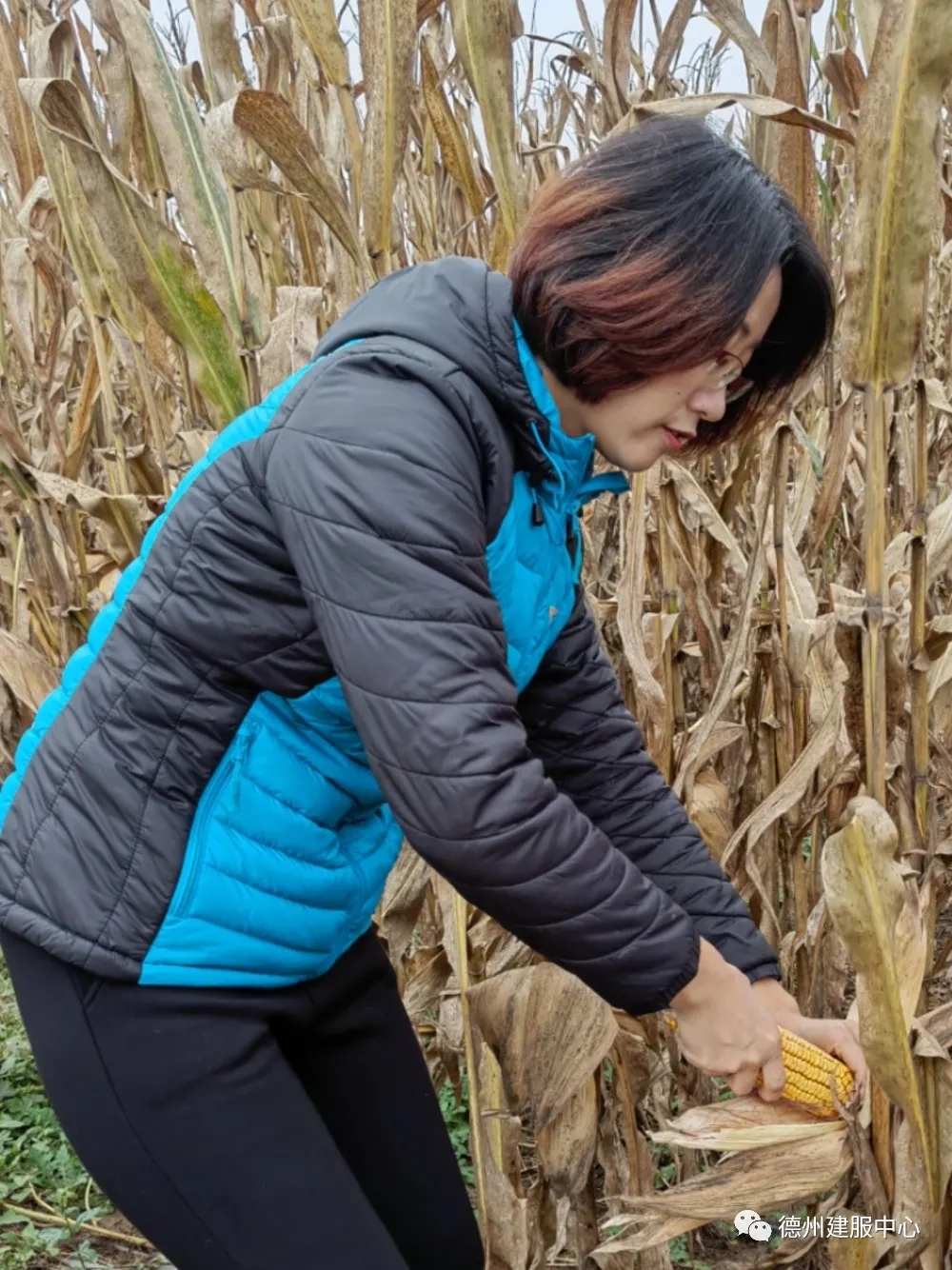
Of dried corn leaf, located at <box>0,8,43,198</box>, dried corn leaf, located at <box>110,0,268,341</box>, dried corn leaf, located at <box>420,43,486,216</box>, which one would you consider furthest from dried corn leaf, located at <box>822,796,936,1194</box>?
dried corn leaf, located at <box>0,8,43,198</box>

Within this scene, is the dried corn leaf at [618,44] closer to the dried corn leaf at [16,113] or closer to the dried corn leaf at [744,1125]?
the dried corn leaf at [16,113]

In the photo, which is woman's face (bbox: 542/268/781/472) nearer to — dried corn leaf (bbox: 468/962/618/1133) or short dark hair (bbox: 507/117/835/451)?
short dark hair (bbox: 507/117/835/451)

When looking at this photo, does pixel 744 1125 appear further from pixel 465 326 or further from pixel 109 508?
pixel 109 508

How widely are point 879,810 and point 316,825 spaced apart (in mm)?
478

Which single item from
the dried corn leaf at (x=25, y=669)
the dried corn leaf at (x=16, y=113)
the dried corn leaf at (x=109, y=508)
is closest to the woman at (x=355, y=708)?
the dried corn leaf at (x=109, y=508)

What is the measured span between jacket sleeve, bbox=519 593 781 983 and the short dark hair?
0.36 m

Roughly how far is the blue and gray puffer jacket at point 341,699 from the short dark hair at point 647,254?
0.14 feet

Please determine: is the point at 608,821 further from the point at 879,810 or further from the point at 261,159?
the point at 261,159

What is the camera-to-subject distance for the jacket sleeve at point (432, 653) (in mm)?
893

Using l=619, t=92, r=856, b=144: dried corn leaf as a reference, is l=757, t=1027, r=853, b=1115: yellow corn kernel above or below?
below

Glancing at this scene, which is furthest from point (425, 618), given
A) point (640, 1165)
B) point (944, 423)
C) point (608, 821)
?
point (944, 423)

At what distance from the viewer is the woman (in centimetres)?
91

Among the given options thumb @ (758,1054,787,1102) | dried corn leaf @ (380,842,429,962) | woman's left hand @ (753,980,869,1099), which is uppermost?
thumb @ (758,1054,787,1102)

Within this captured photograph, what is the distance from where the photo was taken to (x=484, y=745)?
89cm
